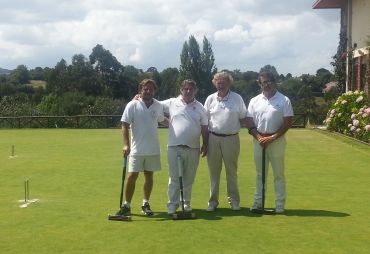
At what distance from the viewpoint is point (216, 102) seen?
794 cm

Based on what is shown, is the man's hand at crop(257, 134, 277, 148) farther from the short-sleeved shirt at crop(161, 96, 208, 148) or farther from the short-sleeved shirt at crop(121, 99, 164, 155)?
the short-sleeved shirt at crop(121, 99, 164, 155)

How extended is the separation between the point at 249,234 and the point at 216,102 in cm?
191

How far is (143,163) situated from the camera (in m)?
7.93

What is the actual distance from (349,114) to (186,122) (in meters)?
15.2

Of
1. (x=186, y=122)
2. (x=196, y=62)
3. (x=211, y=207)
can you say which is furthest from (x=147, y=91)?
(x=196, y=62)

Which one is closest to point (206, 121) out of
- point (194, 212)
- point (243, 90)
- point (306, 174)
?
point (194, 212)

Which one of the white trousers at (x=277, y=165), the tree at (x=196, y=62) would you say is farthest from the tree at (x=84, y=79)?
the white trousers at (x=277, y=165)

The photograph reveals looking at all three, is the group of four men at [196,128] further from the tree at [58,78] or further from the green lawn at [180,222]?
the tree at [58,78]

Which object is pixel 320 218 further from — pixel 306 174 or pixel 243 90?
pixel 243 90

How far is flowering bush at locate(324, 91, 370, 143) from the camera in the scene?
18763 mm

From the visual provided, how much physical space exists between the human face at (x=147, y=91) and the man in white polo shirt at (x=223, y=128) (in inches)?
29.4

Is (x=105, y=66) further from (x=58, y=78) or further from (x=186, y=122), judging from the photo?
(x=186, y=122)

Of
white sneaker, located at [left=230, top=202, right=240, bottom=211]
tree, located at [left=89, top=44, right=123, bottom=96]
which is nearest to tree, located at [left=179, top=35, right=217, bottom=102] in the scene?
tree, located at [left=89, top=44, right=123, bottom=96]

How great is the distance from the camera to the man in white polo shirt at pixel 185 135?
7766 mm
